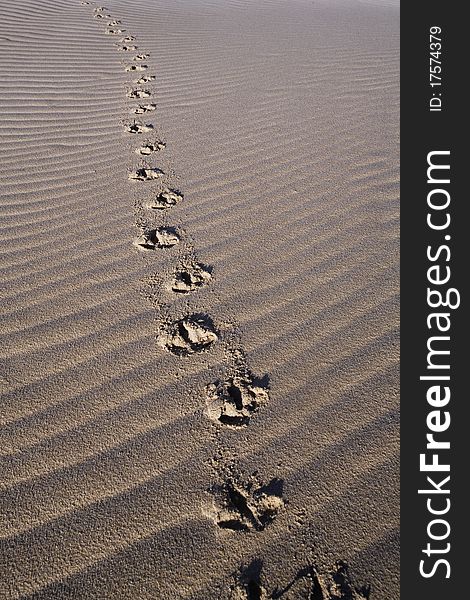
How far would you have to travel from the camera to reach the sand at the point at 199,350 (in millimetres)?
1372

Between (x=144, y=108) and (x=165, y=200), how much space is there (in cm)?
184

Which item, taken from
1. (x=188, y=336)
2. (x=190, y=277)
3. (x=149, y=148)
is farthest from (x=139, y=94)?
(x=188, y=336)

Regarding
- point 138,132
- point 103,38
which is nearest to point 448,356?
point 138,132

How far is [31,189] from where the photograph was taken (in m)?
3.01

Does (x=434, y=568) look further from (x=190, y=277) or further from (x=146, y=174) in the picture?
(x=146, y=174)

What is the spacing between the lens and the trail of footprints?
1309 millimetres

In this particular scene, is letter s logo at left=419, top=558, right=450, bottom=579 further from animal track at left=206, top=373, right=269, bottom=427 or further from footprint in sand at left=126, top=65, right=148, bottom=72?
footprint in sand at left=126, top=65, right=148, bottom=72

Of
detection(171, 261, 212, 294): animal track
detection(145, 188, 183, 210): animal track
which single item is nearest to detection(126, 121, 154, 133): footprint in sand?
detection(145, 188, 183, 210): animal track

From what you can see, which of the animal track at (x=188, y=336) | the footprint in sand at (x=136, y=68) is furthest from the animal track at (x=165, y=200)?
the footprint in sand at (x=136, y=68)

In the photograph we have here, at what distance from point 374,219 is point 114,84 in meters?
3.45

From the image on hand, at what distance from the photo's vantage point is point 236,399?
5.82ft

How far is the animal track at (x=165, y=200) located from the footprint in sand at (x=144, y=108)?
1.62m

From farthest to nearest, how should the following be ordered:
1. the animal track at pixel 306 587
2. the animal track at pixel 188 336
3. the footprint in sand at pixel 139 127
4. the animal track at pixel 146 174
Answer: the footprint in sand at pixel 139 127
the animal track at pixel 146 174
the animal track at pixel 188 336
the animal track at pixel 306 587

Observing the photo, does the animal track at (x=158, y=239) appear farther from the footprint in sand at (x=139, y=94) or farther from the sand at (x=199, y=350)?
the footprint in sand at (x=139, y=94)
